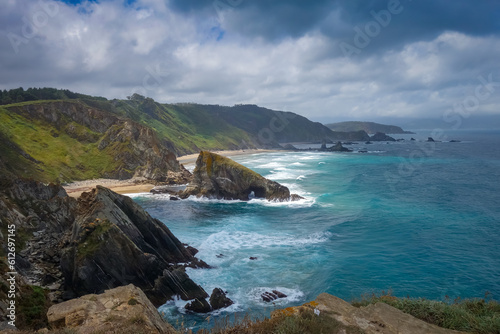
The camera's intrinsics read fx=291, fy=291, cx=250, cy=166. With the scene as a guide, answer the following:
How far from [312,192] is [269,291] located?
35.3 metres

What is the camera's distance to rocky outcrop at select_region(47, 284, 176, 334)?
8641mm

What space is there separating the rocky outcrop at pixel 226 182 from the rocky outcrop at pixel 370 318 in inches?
1619

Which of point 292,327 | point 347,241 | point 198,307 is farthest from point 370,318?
point 347,241

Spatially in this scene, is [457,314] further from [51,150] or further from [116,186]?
[51,150]

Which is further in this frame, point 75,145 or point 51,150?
point 75,145

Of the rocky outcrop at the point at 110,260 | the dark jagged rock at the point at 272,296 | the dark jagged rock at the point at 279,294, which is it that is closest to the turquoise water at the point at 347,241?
the dark jagged rock at the point at 272,296

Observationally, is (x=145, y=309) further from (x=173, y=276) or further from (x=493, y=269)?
(x=493, y=269)

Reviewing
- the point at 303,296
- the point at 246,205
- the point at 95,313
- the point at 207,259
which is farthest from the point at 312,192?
the point at 95,313

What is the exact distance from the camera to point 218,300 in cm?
1955

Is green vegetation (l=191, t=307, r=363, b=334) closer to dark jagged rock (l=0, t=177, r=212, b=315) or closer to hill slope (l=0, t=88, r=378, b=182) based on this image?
dark jagged rock (l=0, t=177, r=212, b=315)

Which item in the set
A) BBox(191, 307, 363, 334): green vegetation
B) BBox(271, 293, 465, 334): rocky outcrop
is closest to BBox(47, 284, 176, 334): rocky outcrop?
BBox(191, 307, 363, 334): green vegetation

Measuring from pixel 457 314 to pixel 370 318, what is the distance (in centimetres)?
291

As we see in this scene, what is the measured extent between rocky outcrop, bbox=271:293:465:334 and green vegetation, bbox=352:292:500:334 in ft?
2.13

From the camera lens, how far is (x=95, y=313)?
956 centimetres
